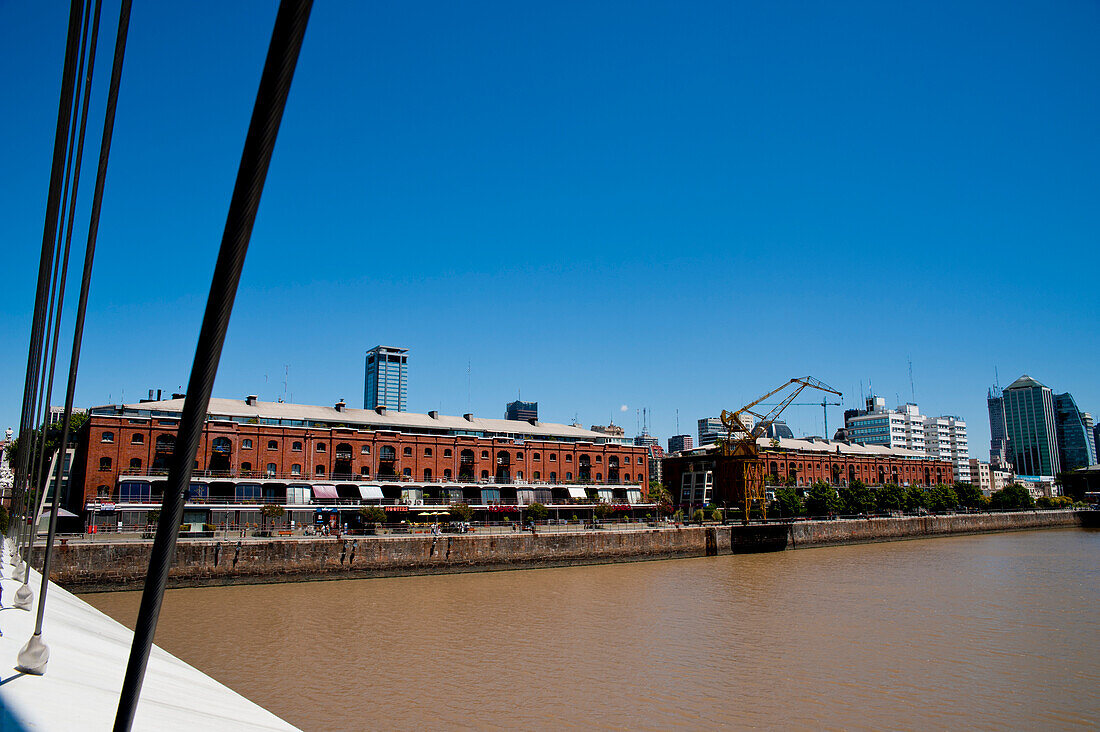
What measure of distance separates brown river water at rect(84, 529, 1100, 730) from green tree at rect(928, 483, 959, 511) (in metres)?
67.8

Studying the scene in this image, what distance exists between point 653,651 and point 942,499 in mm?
97475

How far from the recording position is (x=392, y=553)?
41.2 m

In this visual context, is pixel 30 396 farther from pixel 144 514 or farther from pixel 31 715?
pixel 144 514

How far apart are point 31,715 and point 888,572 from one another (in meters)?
45.9

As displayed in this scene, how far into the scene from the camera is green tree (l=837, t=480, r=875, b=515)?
91250mm

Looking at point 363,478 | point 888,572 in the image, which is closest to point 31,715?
point 888,572

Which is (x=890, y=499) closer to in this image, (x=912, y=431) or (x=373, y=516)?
(x=373, y=516)

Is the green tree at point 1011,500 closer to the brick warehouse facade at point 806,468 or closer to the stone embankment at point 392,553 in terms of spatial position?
the brick warehouse facade at point 806,468

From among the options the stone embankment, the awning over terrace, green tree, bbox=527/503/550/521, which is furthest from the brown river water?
green tree, bbox=527/503/550/521

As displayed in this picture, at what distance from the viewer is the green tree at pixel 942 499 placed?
102125 millimetres

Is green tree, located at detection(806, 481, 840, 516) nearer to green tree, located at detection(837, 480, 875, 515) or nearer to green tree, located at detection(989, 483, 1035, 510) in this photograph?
green tree, located at detection(837, 480, 875, 515)

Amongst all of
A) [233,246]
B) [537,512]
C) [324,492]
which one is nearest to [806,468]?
[537,512]

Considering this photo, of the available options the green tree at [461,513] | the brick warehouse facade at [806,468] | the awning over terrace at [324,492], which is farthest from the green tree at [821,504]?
the awning over terrace at [324,492]

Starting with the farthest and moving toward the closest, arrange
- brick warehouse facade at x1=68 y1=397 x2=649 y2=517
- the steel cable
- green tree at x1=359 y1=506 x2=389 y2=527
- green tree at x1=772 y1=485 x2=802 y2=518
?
green tree at x1=772 y1=485 x2=802 y2=518 < brick warehouse facade at x1=68 y1=397 x2=649 y2=517 < green tree at x1=359 y1=506 x2=389 y2=527 < the steel cable
